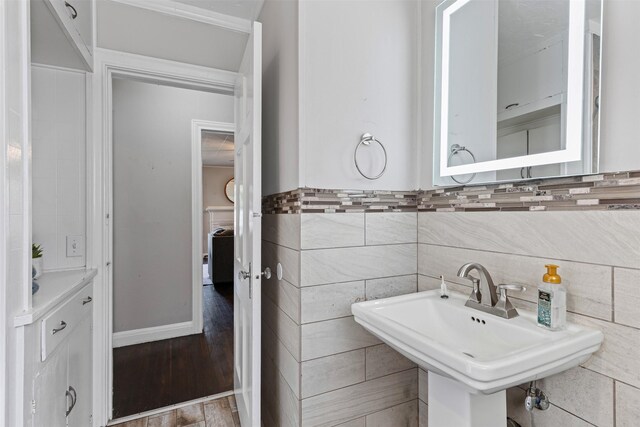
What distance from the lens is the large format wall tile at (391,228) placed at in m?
1.41

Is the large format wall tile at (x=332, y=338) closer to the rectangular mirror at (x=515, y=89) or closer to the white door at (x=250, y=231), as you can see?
the white door at (x=250, y=231)

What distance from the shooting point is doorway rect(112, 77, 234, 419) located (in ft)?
9.25

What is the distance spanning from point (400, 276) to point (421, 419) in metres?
0.70

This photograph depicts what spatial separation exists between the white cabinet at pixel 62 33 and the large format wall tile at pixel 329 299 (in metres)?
1.51

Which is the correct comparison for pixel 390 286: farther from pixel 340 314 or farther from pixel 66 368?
pixel 66 368

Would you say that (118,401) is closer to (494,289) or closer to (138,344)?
(138,344)

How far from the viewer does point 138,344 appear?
287 centimetres

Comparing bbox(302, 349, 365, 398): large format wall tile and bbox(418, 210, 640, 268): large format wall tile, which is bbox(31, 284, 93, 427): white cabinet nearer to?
bbox(302, 349, 365, 398): large format wall tile

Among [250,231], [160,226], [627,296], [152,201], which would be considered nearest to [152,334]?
[160,226]

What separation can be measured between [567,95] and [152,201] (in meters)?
3.12

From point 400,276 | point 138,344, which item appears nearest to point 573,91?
point 400,276

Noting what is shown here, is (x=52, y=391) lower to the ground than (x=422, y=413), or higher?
higher

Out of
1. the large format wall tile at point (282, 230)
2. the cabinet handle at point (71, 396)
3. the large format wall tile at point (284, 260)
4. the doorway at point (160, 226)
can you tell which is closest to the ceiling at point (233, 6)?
the doorway at point (160, 226)

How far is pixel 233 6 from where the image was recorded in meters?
1.79
